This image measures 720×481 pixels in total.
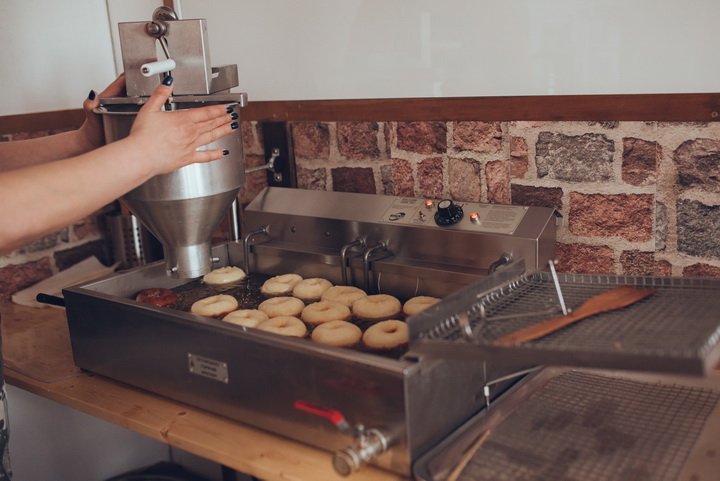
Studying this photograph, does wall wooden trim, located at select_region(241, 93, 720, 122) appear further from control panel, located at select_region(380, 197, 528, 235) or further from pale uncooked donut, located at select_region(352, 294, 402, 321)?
pale uncooked donut, located at select_region(352, 294, 402, 321)

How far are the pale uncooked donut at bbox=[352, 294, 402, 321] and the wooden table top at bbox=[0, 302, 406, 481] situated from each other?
0.37 meters

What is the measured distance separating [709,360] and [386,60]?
1.25 m

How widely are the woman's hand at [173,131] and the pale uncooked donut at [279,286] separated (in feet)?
1.60

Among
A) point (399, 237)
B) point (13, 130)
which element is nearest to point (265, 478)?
point (399, 237)

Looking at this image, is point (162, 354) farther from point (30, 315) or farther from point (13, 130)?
point (13, 130)

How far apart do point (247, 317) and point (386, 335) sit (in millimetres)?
333

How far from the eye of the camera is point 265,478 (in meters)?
1.22

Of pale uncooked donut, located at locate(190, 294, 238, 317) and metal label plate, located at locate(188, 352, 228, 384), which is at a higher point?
pale uncooked donut, located at locate(190, 294, 238, 317)

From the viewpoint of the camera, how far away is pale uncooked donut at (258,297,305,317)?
1621 millimetres

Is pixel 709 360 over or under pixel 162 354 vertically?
over

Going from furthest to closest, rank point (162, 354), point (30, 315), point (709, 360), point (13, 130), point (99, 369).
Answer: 1. point (13, 130)
2. point (30, 315)
3. point (99, 369)
4. point (162, 354)
5. point (709, 360)

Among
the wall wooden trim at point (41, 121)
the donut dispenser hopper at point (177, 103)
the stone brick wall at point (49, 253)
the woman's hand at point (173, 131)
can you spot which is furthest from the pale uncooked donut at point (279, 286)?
the wall wooden trim at point (41, 121)

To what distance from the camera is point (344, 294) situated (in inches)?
66.3

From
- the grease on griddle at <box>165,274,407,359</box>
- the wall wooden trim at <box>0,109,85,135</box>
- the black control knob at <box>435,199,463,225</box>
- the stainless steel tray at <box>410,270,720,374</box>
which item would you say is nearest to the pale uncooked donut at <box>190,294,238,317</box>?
the grease on griddle at <box>165,274,407,359</box>
